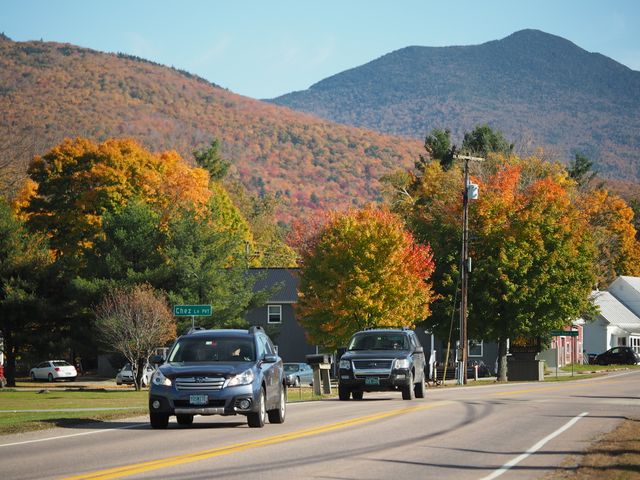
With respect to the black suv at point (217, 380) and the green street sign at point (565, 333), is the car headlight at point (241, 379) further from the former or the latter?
the green street sign at point (565, 333)

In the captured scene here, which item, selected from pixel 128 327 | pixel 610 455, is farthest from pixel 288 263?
pixel 610 455

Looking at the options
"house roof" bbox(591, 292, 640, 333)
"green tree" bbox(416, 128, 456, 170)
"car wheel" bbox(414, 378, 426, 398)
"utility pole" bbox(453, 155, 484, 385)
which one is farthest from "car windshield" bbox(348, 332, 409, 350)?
"green tree" bbox(416, 128, 456, 170)

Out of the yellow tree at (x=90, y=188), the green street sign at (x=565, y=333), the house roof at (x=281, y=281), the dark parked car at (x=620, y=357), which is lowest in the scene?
the dark parked car at (x=620, y=357)

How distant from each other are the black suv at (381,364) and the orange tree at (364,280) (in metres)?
26.7

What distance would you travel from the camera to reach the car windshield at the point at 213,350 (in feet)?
75.6

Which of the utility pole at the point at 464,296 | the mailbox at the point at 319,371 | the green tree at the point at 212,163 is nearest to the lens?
the mailbox at the point at 319,371

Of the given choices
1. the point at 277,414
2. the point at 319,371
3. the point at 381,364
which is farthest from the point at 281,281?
the point at 277,414

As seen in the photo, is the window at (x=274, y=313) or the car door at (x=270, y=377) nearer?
the car door at (x=270, y=377)

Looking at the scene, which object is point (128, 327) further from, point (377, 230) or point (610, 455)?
point (610, 455)

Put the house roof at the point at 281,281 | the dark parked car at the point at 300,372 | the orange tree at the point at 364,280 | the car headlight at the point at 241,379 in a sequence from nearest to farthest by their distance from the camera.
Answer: the car headlight at the point at 241,379 < the orange tree at the point at 364,280 < the dark parked car at the point at 300,372 < the house roof at the point at 281,281

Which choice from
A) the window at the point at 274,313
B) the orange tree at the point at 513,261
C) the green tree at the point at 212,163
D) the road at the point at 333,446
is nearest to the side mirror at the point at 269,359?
the road at the point at 333,446

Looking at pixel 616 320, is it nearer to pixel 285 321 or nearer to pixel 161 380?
pixel 285 321

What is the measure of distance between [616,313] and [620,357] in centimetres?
1954

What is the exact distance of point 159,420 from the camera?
73.6 ft
